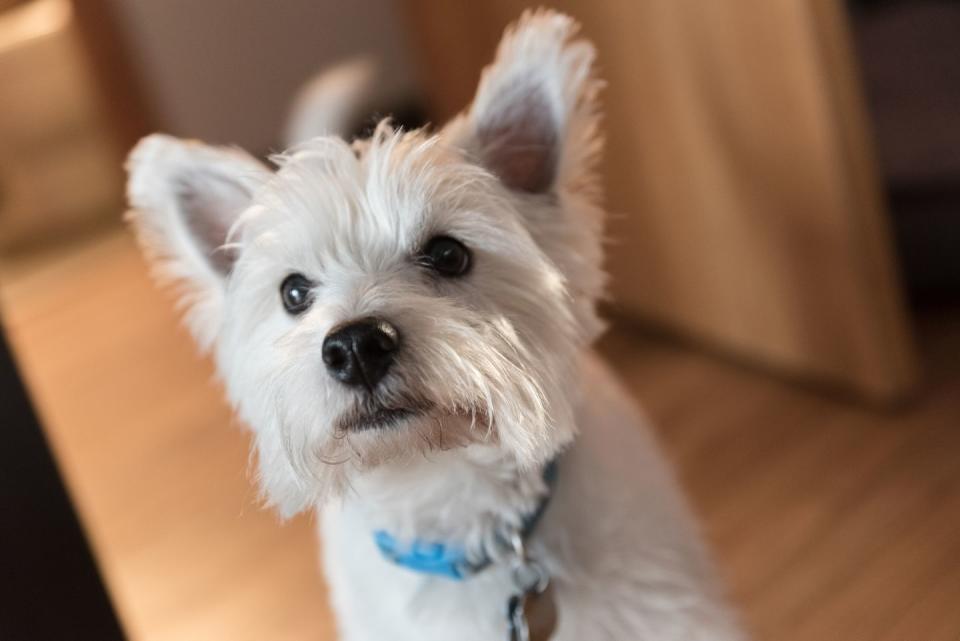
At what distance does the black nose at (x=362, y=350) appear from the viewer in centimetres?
103

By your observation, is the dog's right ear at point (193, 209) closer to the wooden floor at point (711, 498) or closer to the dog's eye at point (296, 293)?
the dog's eye at point (296, 293)

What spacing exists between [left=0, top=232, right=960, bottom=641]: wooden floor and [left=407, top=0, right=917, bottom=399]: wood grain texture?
107 millimetres

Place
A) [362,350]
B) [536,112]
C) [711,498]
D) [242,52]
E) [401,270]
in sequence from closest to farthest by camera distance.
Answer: [362,350] → [401,270] → [536,112] → [711,498] → [242,52]

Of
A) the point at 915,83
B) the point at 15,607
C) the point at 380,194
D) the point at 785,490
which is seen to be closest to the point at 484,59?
the point at 915,83

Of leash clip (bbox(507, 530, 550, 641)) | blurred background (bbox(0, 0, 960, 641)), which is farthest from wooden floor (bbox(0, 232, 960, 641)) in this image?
leash clip (bbox(507, 530, 550, 641))

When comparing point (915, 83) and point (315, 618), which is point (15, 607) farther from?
point (915, 83)

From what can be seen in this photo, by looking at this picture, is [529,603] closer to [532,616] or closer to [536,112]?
[532,616]

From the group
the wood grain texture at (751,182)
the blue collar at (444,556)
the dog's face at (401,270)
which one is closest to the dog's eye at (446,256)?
the dog's face at (401,270)

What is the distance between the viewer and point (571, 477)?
128 cm

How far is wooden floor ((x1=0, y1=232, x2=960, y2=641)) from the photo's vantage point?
5.56ft

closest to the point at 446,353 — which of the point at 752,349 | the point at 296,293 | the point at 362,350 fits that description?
the point at 362,350

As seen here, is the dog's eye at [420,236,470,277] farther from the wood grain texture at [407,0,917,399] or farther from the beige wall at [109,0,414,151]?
the beige wall at [109,0,414,151]

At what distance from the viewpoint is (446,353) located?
1045 mm

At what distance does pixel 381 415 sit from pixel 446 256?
0.20 meters
